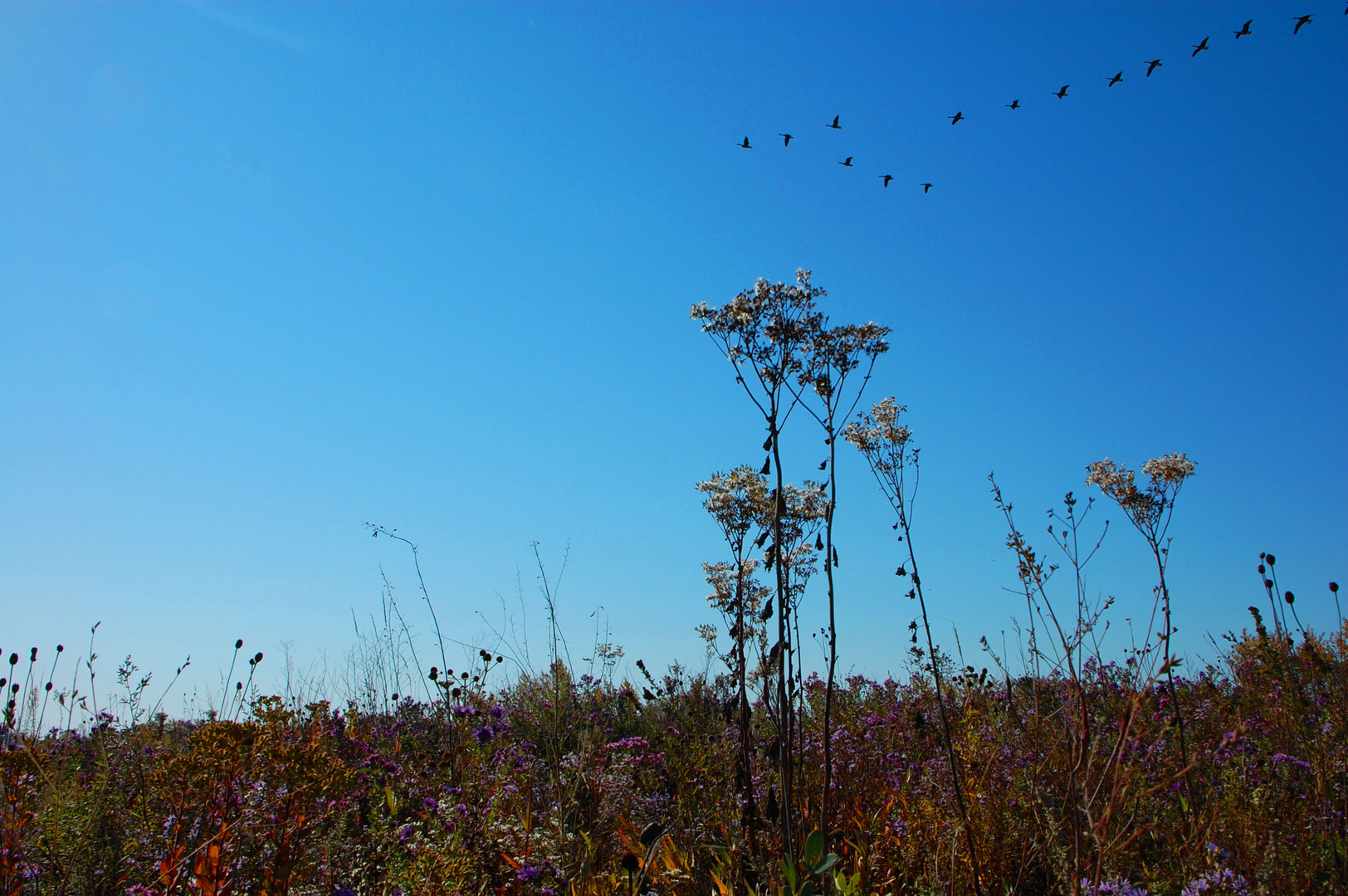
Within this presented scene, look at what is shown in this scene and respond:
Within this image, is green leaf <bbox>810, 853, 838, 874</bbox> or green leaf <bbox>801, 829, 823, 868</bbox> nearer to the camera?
green leaf <bbox>810, 853, 838, 874</bbox>

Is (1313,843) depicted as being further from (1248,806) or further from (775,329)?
(775,329)

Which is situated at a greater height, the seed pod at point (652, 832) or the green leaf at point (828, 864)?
the seed pod at point (652, 832)

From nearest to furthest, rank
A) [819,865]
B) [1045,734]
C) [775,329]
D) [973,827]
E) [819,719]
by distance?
[819,865] → [973,827] → [775,329] → [1045,734] → [819,719]

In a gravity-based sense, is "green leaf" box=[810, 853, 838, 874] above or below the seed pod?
below

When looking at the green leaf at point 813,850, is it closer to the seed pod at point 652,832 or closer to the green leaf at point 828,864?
the green leaf at point 828,864

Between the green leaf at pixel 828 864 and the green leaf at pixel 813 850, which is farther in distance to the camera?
the green leaf at pixel 813 850

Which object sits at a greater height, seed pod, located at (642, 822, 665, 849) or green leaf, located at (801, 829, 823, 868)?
seed pod, located at (642, 822, 665, 849)

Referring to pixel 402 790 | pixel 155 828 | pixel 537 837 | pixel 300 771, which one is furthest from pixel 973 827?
pixel 155 828

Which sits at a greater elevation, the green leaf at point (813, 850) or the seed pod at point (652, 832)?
the seed pod at point (652, 832)

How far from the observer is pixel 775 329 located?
3619 millimetres

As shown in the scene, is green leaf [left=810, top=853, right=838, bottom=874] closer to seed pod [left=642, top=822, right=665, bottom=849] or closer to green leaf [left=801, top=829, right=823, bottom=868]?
green leaf [left=801, top=829, right=823, bottom=868]

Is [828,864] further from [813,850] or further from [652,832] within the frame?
[652,832]

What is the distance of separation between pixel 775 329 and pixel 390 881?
2.96 m

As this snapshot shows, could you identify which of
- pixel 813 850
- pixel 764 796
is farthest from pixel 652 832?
pixel 764 796
